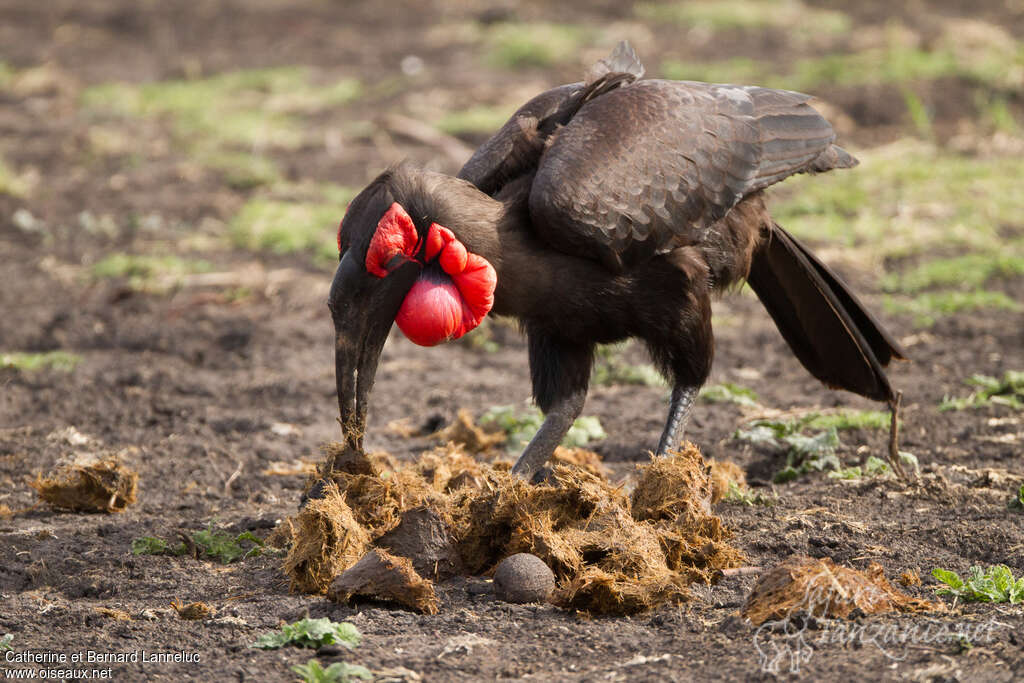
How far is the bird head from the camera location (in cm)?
420

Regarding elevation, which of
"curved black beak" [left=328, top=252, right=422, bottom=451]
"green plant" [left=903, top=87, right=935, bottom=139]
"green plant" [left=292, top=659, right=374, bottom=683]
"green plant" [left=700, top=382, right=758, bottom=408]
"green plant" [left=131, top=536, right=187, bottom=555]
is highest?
"green plant" [left=903, top=87, right=935, bottom=139]

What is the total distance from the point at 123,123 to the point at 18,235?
3097 mm

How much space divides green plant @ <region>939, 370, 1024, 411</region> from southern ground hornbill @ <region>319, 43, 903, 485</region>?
1.77ft

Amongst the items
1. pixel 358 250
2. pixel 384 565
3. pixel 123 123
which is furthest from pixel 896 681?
pixel 123 123

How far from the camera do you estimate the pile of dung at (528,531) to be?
380cm

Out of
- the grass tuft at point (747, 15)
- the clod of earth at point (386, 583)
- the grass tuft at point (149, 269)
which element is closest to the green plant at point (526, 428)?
the clod of earth at point (386, 583)

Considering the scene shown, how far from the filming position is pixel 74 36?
15.4m

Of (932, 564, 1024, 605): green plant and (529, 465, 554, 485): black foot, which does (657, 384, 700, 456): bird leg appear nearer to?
(529, 465, 554, 485): black foot

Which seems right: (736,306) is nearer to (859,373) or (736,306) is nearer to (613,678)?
(859,373)

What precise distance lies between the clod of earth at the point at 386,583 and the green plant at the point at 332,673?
1.67ft

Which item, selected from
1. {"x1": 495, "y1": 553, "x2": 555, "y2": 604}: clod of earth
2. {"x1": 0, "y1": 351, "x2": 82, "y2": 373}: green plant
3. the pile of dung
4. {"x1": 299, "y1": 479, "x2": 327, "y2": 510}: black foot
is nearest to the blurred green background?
{"x1": 0, "y1": 351, "x2": 82, "y2": 373}: green plant

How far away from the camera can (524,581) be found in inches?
152

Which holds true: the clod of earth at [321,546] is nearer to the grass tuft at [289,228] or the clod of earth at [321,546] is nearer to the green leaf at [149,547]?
the green leaf at [149,547]

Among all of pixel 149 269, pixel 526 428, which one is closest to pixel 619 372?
pixel 526 428
